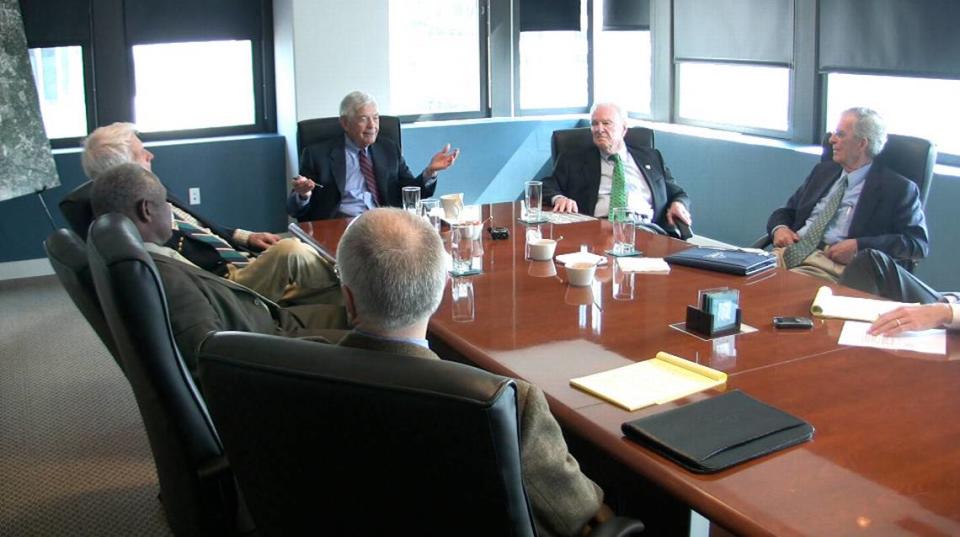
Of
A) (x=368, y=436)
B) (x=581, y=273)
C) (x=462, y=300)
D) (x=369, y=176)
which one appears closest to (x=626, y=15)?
(x=369, y=176)

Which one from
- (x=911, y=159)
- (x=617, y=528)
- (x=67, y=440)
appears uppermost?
(x=911, y=159)

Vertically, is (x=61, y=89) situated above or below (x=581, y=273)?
above

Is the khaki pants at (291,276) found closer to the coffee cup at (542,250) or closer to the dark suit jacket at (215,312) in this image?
the dark suit jacket at (215,312)

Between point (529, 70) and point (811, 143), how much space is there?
242 centimetres

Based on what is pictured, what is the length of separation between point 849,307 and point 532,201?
1584mm

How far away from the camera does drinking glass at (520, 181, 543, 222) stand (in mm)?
4027

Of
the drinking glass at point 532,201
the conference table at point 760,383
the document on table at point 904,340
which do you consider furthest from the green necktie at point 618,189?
the document on table at point 904,340

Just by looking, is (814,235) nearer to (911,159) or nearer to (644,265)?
(911,159)

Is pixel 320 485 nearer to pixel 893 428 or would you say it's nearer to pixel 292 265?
pixel 893 428

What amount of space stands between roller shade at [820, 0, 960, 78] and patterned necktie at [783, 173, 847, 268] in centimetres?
119

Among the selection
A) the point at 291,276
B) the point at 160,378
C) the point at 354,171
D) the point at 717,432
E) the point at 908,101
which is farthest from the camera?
the point at 908,101

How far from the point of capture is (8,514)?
3.23 meters

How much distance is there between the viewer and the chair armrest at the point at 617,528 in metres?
1.78

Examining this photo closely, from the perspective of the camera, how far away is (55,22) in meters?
6.01
